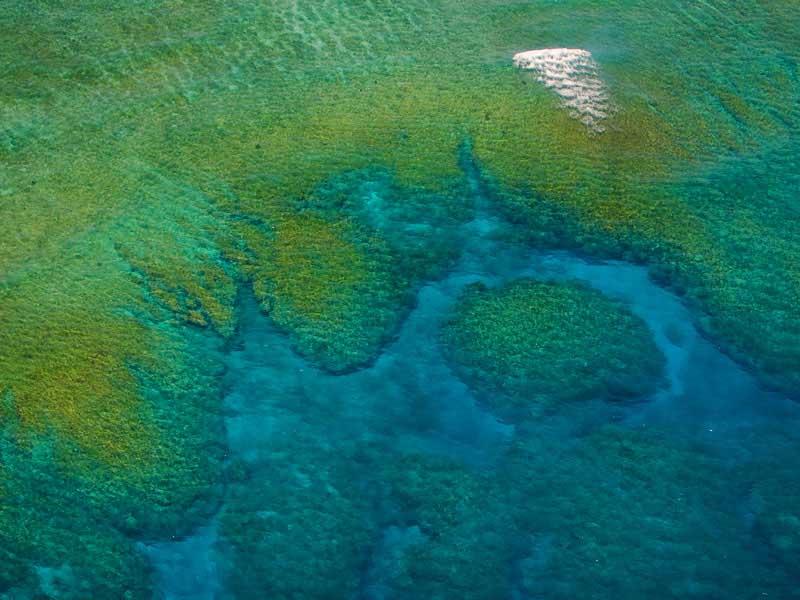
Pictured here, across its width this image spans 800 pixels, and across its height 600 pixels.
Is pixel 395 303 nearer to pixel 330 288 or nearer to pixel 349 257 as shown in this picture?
pixel 330 288

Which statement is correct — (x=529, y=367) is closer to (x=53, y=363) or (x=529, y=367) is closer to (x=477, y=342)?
(x=477, y=342)

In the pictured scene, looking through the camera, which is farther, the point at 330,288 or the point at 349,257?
the point at 349,257

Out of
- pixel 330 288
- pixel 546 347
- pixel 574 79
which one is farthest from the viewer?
pixel 574 79

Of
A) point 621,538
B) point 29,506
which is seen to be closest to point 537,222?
point 621,538

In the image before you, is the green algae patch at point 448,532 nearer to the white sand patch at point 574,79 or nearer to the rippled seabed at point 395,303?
the rippled seabed at point 395,303

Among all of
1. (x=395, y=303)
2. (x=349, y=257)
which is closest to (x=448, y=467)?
(x=395, y=303)

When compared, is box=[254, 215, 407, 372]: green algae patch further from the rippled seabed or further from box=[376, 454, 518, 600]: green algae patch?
box=[376, 454, 518, 600]: green algae patch

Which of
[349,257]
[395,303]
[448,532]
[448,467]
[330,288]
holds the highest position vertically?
[349,257]
